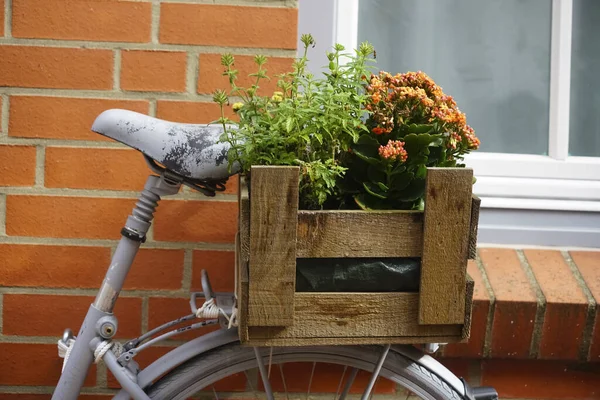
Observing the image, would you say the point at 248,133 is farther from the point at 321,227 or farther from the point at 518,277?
the point at 518,277

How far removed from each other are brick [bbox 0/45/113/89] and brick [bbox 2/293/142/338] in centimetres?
59

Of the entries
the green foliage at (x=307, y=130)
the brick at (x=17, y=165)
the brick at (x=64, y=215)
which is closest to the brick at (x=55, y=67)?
the brick at (x=17, y=165)

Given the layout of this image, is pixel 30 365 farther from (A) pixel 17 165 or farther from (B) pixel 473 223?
(B) pixel 473 223

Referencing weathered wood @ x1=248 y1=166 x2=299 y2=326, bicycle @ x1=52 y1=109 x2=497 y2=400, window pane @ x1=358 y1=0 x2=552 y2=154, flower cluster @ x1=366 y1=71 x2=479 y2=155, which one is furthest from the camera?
window pane @ x1=358 y1=0 x2=552 y2=154

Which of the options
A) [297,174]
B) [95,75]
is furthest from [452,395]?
[95,75]

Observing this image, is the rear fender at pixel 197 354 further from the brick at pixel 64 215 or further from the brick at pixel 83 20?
the brick at pixel 83 20

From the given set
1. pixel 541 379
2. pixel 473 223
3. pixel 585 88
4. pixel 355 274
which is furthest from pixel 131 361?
pixel 585 88

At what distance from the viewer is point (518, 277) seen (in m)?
2.18

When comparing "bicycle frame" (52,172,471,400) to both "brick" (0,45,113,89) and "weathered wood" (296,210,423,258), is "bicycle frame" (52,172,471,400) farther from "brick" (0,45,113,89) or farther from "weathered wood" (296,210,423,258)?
"brick" (0,45,113,89)

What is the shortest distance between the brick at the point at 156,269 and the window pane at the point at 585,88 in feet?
4.04

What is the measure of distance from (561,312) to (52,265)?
1.39 m

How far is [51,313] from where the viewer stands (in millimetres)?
2188

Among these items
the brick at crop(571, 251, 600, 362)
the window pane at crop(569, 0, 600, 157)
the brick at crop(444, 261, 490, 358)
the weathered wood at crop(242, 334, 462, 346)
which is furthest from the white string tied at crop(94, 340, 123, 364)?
the window pane at crop(569, 0, 600, 157)

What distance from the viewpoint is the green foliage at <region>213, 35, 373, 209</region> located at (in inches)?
58.9
